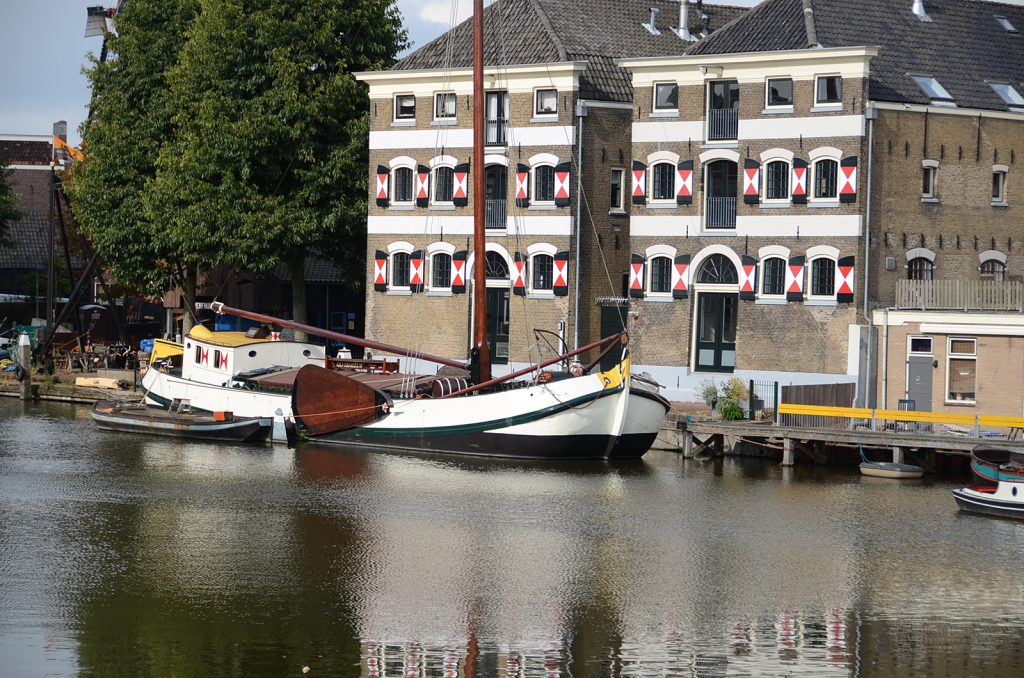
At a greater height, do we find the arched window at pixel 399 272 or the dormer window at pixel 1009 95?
the dormer window at pixel 1009 95

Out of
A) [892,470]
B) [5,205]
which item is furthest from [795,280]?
[5,205]

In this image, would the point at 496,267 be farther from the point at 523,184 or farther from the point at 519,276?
the point at 523,184

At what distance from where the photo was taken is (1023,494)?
29.7m

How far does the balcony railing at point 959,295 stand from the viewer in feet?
128

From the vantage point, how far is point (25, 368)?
2095 inches

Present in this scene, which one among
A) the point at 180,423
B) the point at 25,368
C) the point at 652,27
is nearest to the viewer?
the point at 180,423

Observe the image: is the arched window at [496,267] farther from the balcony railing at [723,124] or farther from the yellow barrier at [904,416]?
the yellow barrier at [904,416]

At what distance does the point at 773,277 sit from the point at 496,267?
31.6 feet

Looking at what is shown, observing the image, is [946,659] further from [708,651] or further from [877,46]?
[877,46]

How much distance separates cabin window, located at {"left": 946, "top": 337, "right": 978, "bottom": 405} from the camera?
39.1 meters

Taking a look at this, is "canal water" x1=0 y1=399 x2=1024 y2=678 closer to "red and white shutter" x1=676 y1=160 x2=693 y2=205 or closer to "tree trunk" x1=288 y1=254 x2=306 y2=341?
"red and white shutter" x1=676 y1=160 x2=693 y2=205

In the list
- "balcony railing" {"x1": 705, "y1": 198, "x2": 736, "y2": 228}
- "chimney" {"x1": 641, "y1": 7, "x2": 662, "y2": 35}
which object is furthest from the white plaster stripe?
"chimney" {"x1": 641, "y1": 7, "x2": 662, "y2": 35}

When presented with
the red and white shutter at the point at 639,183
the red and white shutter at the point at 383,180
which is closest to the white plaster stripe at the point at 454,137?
the red and white shutter at the point at 383,180

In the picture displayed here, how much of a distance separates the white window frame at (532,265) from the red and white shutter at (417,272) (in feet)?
→ 13.0
